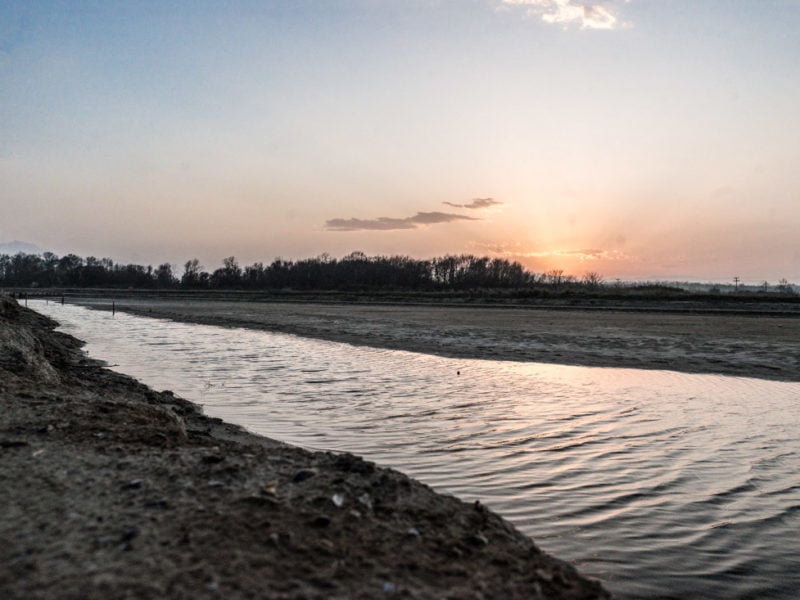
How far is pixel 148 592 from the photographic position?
121 inches

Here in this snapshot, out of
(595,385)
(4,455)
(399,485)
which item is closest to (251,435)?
(4,455)

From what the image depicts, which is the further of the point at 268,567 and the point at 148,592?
the point at 268,567

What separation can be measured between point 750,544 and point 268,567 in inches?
174

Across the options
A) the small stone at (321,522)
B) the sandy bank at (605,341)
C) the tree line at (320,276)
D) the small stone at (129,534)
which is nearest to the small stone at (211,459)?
the small stone at (129,534)

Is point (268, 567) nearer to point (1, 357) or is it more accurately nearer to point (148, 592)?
point (148, 592)

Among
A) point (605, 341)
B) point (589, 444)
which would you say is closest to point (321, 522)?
point (589, 444)

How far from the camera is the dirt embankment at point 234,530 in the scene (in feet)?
10.7

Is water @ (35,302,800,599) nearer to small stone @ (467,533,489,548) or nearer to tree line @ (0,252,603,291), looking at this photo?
small stone @ (467,533,489,548)

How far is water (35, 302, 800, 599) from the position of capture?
5160 mm

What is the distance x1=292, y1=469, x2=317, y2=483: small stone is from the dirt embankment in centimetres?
2

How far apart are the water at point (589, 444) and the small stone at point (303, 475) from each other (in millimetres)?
1999

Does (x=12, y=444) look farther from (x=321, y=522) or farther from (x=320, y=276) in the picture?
(x=320, y=276)

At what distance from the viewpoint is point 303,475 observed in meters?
5.08

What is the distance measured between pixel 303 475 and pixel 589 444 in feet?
16.9
